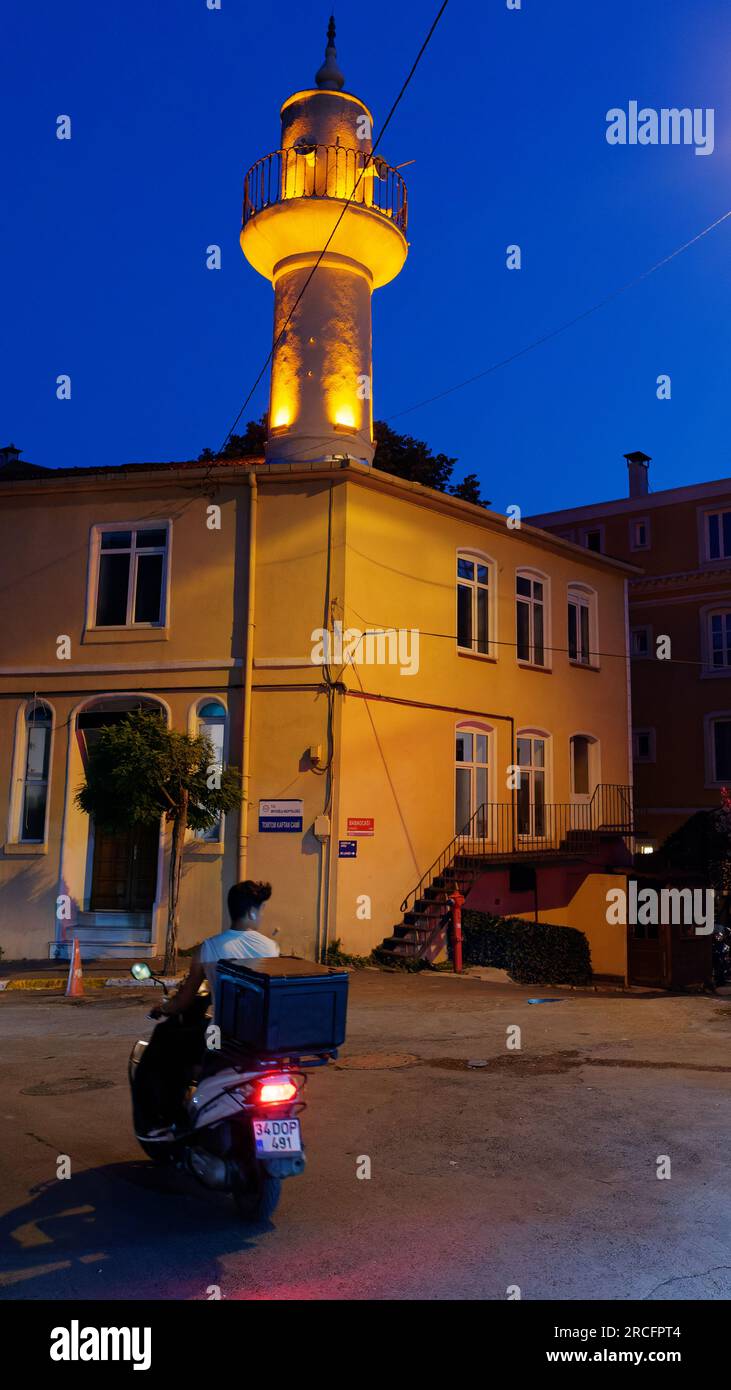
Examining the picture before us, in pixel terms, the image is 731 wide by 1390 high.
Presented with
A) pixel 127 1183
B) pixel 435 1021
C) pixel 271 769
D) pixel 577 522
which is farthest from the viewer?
pixel 577 522

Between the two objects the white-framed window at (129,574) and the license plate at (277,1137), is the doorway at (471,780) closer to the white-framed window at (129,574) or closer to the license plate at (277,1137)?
the white-framed window at (129,574)

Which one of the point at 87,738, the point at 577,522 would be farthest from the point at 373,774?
the point at 577,522

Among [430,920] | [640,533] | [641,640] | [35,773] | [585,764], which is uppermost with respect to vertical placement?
[640,533]

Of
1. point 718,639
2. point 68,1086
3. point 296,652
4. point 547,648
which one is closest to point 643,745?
point 718,639

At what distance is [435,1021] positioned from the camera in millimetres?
12469

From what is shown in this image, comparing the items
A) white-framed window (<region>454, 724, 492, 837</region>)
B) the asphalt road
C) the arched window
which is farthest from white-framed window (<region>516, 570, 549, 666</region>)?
the asphalt road

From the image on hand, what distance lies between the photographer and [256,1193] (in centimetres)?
539

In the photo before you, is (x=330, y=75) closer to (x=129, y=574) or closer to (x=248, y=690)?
(x=129, y=574)

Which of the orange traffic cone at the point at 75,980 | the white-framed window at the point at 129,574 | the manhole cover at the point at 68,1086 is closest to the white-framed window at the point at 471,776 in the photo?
the white-framed window at the point at 129,574

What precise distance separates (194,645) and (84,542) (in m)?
2.96

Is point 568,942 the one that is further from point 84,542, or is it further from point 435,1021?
point 84,542

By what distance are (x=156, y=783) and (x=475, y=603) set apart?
8.46 m

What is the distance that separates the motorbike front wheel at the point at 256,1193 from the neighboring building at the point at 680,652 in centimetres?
2937

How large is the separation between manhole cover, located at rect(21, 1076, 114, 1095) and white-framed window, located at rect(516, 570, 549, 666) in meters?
15.2
